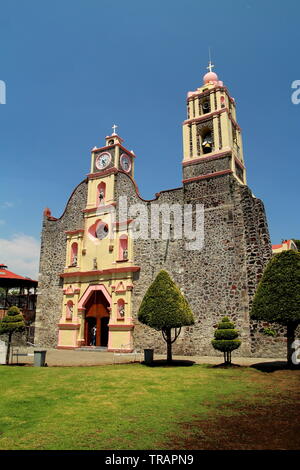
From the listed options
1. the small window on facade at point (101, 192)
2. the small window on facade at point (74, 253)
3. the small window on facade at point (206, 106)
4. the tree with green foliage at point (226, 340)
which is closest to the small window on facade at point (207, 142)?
the small window on facade at point (206, 106)

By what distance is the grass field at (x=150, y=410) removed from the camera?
201 inches

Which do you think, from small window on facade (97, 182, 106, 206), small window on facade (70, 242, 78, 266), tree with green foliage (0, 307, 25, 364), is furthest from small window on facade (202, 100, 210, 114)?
tree with green foliage (0, 307, 25, 364)

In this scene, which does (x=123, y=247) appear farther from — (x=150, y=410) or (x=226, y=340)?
(x=150, y=410)

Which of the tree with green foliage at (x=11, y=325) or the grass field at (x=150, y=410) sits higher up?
the tree with green foliage at (x=11, y=325)

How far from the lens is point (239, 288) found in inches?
671

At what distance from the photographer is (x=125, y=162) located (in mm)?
25453

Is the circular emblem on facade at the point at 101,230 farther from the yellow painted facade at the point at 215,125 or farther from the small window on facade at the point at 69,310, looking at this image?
the yellow painted facade at the point at 215,125

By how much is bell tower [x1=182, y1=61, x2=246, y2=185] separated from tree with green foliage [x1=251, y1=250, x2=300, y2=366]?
785 centimetres

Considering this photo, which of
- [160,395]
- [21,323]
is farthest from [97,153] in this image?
[160,395]

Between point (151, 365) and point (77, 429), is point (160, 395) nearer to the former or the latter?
point (77, 429)

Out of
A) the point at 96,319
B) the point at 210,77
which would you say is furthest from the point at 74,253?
the point at 210,77

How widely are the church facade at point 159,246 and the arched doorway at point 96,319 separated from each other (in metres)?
0.07

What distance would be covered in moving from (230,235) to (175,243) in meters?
3.41

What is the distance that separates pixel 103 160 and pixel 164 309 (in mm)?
15019
